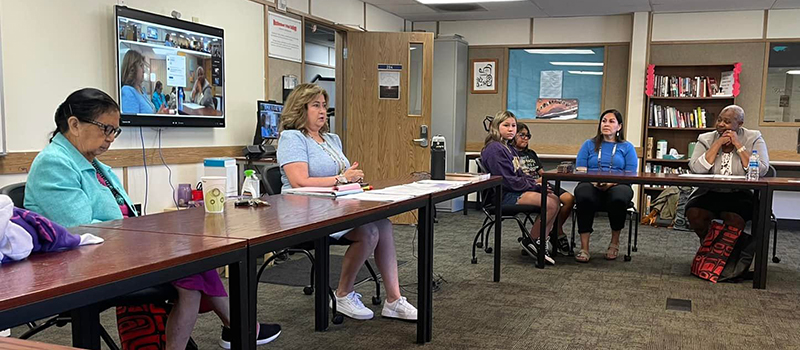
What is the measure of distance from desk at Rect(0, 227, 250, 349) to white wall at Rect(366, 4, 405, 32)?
5151 millimetres

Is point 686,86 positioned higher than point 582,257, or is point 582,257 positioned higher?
point 686,86

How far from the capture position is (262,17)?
16.3 feet

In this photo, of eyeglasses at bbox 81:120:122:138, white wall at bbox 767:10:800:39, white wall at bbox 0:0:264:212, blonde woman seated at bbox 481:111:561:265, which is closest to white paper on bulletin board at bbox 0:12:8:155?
white wall at bbox 0:0:264:212

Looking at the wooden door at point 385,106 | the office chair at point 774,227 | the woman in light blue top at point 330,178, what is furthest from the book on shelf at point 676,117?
the woman in light blue top at point 330,178

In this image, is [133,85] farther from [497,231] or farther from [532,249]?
[532,249]

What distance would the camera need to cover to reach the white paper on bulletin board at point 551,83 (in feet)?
24.0

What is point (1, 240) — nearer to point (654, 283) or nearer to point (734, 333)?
point (734, 333)

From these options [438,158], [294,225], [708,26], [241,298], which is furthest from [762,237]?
[708,26]

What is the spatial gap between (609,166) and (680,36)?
2.72 metres

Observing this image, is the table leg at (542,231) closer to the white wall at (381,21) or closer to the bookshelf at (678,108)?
the bookshelf at (678,108)

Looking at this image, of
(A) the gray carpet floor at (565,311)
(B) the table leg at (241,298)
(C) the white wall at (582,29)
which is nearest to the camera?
(B) the table leg at (241,298)

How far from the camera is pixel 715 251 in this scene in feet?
13.3

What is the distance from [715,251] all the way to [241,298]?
3400 millimetres

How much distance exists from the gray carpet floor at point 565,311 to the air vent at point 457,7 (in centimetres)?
301
